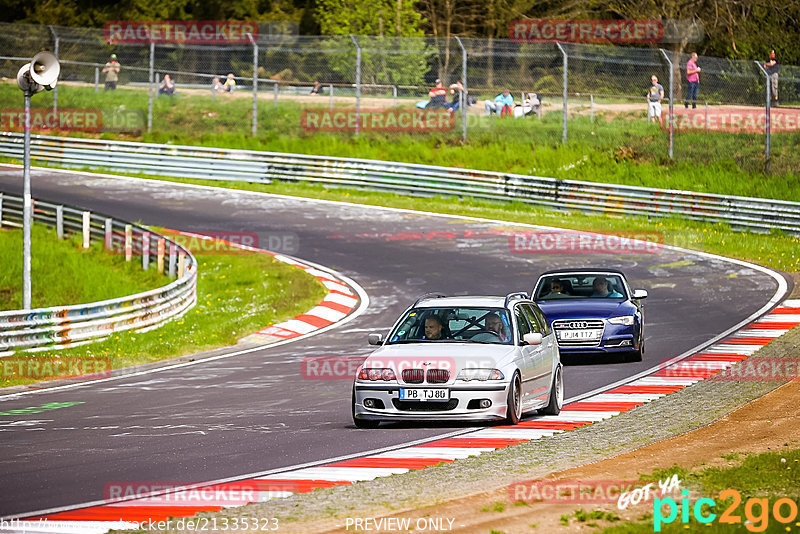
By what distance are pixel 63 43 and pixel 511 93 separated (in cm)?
1512

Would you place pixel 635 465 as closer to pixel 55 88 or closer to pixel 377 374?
pixel 377 374

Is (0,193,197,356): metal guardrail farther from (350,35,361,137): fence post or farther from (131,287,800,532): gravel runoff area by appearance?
(350,35,361,137): fence post

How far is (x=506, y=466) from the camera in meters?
9.79

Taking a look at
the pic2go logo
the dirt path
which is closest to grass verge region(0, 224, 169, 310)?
the dirt path

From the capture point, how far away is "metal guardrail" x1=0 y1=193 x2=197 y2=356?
18234 mm

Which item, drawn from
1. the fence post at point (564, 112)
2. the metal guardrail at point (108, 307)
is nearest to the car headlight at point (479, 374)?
the metal guardrail at point (108, 307)

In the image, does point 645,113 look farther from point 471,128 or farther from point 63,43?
point 63,43

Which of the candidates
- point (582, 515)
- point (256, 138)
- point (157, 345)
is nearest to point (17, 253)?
point (157, 345)

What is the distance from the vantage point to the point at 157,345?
19.5 meters

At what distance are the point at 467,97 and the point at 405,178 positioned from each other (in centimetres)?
328

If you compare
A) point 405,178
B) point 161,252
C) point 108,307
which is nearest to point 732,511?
point 108,307

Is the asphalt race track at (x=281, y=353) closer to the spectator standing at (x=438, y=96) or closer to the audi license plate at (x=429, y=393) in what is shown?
the audi license plate at (x=429, y=393)

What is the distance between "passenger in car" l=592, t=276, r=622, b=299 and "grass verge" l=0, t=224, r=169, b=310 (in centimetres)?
990

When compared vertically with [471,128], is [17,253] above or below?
below
